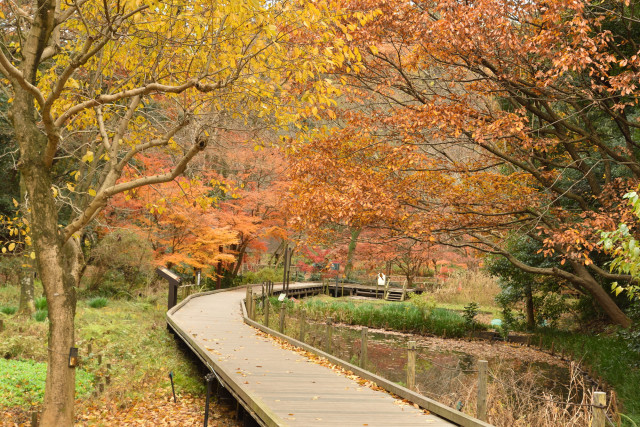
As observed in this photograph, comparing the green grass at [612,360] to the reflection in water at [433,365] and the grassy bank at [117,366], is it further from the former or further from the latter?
the grassy bank at [117,366]

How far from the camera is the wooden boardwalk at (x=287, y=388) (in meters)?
6.49

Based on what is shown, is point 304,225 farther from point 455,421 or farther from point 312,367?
point 455,421

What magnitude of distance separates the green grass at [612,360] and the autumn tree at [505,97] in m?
0.95

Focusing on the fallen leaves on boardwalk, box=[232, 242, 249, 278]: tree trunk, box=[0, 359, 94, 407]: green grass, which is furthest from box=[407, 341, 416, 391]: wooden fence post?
box=[232, 242, 249, 278]: tree trunk

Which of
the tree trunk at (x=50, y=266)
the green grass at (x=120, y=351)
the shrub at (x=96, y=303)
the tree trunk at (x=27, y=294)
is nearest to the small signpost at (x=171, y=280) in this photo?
the green grass at (x=120, y=351)

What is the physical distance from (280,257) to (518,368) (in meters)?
24.7

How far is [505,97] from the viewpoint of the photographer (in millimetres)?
11805

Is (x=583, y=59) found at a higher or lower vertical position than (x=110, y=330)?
higher

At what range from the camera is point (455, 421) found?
6.47 m

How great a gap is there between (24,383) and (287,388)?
4701 mm

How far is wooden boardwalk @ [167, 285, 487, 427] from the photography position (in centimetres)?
649

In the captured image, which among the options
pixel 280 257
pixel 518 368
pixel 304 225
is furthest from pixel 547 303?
pixel 280 257

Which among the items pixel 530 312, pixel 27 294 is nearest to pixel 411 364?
pixel 27 294

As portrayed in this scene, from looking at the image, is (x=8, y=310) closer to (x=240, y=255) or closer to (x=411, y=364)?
(x=411, y=364)
